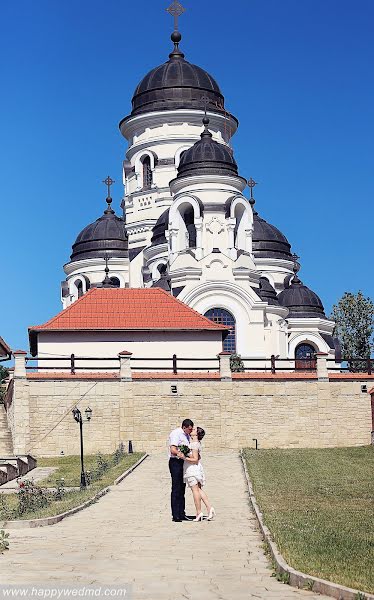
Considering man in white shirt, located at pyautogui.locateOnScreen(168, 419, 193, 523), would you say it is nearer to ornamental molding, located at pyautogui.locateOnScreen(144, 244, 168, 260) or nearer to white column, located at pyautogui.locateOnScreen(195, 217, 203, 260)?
white column, located at pyautogui.locateOnScreen(195, 217, 203, 260)

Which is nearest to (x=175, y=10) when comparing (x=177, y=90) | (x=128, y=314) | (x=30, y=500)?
(x=177, y=90)

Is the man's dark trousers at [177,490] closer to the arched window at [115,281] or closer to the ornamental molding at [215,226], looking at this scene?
the ornamental molding at [215,226]

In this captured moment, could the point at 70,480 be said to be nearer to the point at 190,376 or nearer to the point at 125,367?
the point at 125,367

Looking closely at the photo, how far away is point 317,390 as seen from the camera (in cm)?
3259

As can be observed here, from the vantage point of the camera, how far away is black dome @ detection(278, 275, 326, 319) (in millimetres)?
54531

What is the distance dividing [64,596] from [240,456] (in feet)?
62.3

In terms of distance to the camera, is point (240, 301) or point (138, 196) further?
point (138, 196)

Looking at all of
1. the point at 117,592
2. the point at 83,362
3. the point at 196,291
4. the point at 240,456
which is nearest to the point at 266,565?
the point at 117,592

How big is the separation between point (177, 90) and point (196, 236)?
1115 cm

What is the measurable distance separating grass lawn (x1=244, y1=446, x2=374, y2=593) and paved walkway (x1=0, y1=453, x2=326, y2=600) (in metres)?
0.37

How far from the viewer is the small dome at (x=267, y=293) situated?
5197 cm

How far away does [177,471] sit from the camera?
1458 cm

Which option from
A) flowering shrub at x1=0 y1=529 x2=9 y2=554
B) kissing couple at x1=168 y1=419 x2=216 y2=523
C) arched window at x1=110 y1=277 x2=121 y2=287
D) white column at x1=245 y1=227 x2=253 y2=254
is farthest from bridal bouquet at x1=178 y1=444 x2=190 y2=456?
arched window at x1=110 y1=277 x2=121 y2=287

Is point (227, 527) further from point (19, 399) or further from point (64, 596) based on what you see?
point (19, 399)
